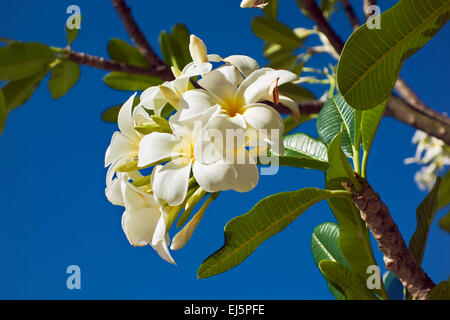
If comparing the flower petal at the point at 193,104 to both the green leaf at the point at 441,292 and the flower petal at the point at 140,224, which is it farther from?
the green leaf at the point at 441,292

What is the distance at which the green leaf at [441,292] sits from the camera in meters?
0.66

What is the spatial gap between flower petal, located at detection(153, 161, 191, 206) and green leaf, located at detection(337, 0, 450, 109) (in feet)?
0.75

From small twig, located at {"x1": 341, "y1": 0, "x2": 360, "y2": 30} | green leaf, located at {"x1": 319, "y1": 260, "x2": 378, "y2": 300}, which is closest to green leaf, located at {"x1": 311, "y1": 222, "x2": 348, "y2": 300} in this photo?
green leaf, located at {"x1": 319, "y1": 260, "x2": 378, "y2": 300}

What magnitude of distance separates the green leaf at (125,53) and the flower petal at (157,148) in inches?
41.0

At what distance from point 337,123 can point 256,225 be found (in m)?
0.30

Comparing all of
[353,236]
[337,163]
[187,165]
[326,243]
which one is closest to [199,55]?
[187,165]

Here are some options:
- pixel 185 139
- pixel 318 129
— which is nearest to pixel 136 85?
pixel 318 129

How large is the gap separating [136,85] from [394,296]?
3.30 feet

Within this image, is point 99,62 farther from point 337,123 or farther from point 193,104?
point 193,104

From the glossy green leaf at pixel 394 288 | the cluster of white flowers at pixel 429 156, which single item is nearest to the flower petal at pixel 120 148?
the glossy green leaf at pixel 394 288

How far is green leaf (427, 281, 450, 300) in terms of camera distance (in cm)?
66

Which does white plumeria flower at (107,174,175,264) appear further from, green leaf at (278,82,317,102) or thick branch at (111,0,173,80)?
green leaf at (278,82,317,102)

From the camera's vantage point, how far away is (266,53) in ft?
6.46

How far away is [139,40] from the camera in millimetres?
1414
